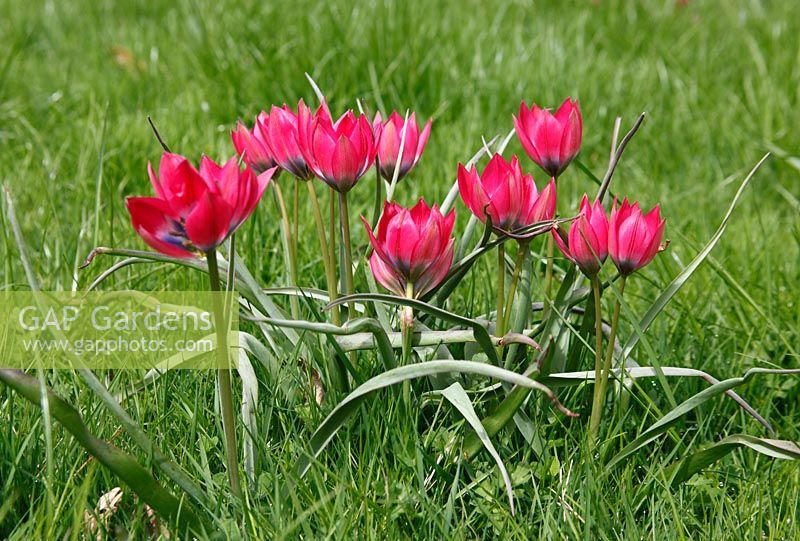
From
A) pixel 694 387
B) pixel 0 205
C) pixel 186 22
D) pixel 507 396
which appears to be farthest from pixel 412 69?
pixel 507 396

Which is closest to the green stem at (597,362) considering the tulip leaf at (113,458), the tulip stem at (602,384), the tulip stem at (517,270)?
the tulip stem at (602,384)

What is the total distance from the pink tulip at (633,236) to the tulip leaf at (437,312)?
21 cm

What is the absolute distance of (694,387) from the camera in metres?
1.62

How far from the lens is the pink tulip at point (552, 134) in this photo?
1.34m

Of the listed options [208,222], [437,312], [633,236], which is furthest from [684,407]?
[208,222]

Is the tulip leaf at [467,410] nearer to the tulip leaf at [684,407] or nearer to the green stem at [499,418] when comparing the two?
the green stem at [499,418]

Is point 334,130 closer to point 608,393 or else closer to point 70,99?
point 608,393

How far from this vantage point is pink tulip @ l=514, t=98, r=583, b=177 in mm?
1341

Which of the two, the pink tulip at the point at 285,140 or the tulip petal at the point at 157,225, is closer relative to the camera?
the tulip petal at the point at 157,225

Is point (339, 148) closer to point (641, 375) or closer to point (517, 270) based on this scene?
point (517, 270)

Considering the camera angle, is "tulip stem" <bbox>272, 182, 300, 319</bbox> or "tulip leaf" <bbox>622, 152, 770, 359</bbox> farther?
"tulip stem" <bbox>272, 182, 300, 319</bbox>

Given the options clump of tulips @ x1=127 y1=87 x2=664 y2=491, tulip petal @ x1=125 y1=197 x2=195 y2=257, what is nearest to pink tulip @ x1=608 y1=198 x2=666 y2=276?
clump of tulips @ x1=127 y1=87 x2=664 y2=491

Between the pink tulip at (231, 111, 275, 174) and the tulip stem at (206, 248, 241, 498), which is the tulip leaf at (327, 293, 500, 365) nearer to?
the tulip stem at (206, 248, 241, 498)

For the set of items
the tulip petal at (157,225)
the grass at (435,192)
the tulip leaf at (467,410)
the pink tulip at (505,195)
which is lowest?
the grass at (435,192)
